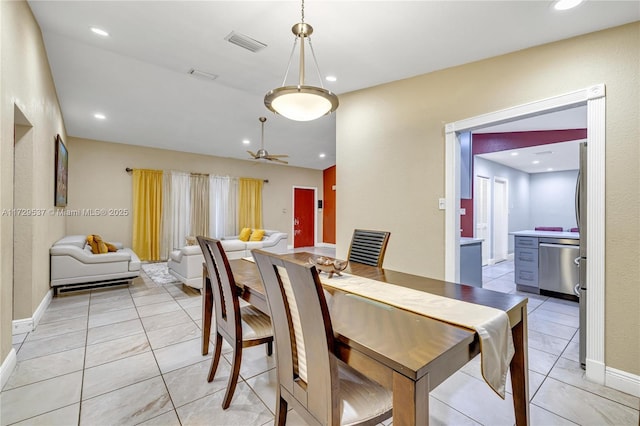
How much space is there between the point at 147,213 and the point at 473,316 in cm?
Result: 677

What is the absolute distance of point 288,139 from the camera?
633 cm

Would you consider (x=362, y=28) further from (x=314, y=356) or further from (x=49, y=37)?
(x=49, y=37)

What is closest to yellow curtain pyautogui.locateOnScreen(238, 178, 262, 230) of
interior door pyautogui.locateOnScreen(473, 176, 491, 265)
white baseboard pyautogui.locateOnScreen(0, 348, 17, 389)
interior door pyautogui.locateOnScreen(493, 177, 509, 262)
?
interior door pyautogui.locateOnScreen(473, 176, 491, 265)

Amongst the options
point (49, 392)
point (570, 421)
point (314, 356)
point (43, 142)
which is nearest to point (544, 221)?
point (570, 421)

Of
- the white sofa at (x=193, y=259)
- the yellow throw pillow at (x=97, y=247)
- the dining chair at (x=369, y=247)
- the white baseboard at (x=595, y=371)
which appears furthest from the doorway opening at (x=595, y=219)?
the yellow throw pillow at (x=97, y=247)

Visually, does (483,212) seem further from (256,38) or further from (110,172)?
(110,172)

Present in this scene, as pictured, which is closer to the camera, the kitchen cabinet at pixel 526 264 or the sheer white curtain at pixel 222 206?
the kitchen cabinet at pixel 526 264

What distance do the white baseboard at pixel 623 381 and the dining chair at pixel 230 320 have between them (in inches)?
91.0

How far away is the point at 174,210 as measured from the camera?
21.4ft

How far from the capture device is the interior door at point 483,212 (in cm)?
567

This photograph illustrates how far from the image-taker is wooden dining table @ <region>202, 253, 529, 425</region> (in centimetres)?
81

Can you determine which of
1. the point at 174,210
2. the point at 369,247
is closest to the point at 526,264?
the point at 369,247

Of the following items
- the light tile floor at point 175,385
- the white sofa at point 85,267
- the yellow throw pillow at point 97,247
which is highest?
the yellow throw pillow at point 97,247

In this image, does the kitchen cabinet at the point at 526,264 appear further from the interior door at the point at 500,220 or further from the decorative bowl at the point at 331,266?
the decorative bowl at the point at 331,266
